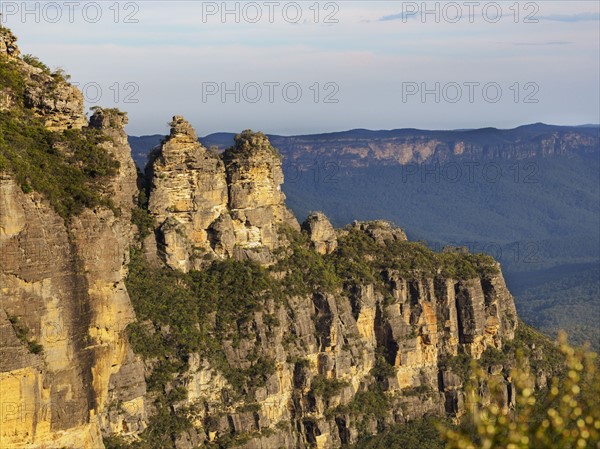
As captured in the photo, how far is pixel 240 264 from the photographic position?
56250 millimetres

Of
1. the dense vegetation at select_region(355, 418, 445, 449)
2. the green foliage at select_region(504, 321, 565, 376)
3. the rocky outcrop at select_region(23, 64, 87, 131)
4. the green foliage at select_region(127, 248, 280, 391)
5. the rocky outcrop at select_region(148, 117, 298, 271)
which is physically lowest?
the dense vegetation at select_region(355, 418, 445, 449)

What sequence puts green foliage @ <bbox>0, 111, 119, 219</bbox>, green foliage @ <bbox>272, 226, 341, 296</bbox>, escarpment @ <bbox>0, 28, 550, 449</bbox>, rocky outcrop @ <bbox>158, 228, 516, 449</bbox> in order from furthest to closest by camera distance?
green foliage @ <bbox>272, 226, 341, 296</bbox> → rocky outcrop @ <bbox>158, 228, 516, 449</bbox> → green foliage @ <bbox>0, 111, 119, 219</bbox> → escarpment @ <bbox>0, 28, 550, 449</bbox>

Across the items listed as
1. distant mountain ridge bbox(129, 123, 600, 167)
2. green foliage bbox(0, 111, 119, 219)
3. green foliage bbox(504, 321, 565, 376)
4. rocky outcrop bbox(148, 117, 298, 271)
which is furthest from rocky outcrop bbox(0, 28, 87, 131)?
distant mountain ridge bbox(129, 123, 600, 167)

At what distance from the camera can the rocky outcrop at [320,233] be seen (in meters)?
62.2

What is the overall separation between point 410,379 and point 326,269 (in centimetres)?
801

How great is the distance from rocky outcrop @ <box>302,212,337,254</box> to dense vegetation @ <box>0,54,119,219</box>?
21508 millimetres

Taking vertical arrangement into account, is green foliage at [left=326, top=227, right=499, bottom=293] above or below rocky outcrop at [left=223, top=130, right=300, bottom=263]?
below

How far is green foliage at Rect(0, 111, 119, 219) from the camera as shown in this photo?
35.9 metres

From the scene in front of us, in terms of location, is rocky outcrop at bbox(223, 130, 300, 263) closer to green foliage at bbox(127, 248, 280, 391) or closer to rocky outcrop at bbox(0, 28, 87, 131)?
green foliage at bbox(127, 248, 280, 391)

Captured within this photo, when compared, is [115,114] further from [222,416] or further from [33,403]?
[33,403]

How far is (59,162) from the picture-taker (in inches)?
1554

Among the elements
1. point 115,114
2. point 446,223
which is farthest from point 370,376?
point 446,223

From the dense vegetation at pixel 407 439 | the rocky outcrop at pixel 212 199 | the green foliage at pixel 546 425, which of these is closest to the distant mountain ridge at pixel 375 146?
the dense vegetation at pixel 407 439

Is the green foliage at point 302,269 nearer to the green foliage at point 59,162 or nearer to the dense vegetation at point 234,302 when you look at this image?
the dense vegetation at point 234,302
